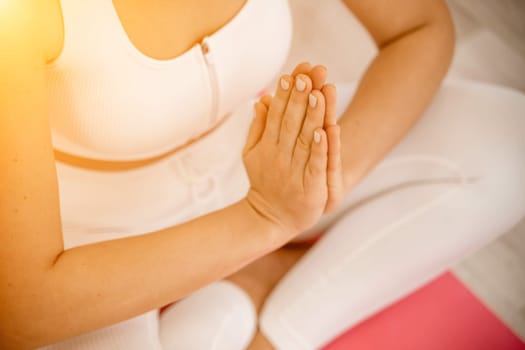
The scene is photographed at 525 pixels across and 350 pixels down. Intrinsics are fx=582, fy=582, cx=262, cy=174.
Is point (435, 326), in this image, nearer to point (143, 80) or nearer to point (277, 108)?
point (277, 108)

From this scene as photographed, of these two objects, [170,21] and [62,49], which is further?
[170,21]

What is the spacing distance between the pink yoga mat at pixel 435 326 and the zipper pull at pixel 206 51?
1.76ft

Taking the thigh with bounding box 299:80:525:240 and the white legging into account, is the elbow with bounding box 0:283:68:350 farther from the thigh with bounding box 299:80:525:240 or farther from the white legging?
the thigh with bounding box 299:80:525:240

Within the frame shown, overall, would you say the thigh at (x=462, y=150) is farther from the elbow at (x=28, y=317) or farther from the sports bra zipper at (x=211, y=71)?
the elbow at (x=28, y=317)

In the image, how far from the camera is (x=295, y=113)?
0.70m

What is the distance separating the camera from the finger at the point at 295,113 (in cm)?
68

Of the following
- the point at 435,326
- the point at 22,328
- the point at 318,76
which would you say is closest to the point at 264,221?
the point at 318,76

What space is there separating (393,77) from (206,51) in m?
0.34

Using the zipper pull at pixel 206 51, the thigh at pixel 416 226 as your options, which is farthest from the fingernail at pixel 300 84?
the thigh at pixel 416 226

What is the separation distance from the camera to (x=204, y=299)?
0.94m

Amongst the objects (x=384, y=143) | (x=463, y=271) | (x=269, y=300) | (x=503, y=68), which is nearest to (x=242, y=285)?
(x=269, y=300)

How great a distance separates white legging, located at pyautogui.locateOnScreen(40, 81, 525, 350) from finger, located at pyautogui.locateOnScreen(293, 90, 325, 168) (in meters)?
0.30

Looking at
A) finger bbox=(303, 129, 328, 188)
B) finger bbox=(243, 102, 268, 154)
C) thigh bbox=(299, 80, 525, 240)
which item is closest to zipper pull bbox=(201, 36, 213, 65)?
finger bbox=(243, 102, 268, 154)

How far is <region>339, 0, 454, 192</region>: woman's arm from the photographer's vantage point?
37.5 inches
